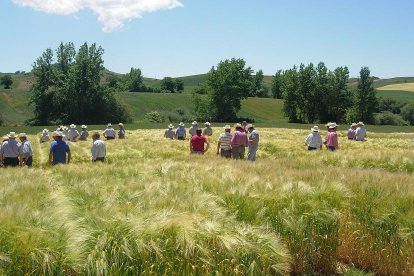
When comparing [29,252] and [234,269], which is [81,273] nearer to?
[29,252]

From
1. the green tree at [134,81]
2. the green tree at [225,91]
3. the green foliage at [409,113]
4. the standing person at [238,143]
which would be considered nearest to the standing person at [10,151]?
the standing person at [238,143]

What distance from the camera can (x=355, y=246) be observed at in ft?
22.2

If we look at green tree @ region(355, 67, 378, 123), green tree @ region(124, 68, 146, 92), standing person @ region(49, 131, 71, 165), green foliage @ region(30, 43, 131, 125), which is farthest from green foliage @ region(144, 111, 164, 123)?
standing person @ region(49, 131, 71, 165)

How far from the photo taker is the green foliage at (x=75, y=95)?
8044 cm

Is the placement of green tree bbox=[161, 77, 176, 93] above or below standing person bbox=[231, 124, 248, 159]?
above

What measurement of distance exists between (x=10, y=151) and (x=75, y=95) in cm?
6655

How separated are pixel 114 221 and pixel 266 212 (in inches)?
98.9

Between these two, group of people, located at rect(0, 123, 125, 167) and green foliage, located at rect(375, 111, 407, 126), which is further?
green foliage, located at rect(375, 111, 407, 126)

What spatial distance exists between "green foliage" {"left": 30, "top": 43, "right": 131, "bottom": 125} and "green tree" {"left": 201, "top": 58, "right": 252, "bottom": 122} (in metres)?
20.6

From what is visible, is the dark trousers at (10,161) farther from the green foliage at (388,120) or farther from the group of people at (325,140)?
the green foliage at (388,120)

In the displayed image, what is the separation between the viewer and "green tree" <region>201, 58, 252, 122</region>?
9488 cm

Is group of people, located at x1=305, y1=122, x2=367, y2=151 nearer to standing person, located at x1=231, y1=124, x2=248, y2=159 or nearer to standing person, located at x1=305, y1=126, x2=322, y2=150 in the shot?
standing person, located at x1=305, y1=126, x2=322, y2=150

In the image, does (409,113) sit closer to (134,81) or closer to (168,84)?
(168,84)

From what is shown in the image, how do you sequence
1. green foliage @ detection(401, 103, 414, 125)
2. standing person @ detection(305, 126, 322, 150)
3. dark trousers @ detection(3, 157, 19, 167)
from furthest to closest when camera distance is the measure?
1. green foliage @ detection(401, 103, 414, 125)
2. standing person @ detection(305, 126, 322, 150)
3. dark trousers @ detection(3, 157, 19, 167)
